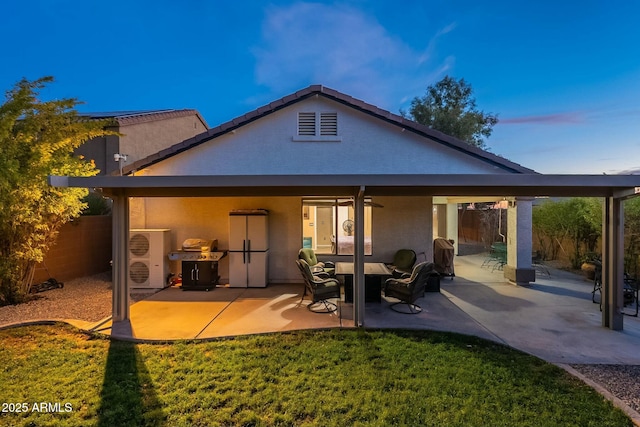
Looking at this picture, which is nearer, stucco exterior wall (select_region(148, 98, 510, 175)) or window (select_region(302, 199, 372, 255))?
stucco exterior wall (select_region(148, 98, 510, 175))

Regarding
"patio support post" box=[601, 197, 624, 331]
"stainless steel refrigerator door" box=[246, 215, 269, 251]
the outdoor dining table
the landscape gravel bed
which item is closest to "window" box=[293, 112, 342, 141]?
"stainless steel refrigerator door" box=[246, 215, 269, 251]

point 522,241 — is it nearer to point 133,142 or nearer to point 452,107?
point 133,142

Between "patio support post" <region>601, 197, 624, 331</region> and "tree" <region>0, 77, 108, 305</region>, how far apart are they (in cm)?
1077

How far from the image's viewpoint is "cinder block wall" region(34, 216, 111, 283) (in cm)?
853

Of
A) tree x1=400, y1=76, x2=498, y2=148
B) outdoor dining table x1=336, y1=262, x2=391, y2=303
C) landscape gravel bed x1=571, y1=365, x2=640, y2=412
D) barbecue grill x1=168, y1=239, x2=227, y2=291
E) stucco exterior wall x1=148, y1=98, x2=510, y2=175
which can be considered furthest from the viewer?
tree x1=400, y1=76, x2=498, y2=148

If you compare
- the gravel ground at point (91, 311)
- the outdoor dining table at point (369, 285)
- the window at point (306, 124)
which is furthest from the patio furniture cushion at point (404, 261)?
the gravel ground at point (91, 311)

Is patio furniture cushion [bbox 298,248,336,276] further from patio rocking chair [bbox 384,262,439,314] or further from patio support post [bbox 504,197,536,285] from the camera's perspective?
patio support post [bbox 504,197,536,285]

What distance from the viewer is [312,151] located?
881 cm

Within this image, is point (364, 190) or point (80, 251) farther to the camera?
point (80, 251)

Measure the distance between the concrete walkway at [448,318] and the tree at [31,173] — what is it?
105 inches

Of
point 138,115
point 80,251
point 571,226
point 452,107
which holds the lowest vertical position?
point 80,251

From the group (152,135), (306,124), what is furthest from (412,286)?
(152,135)

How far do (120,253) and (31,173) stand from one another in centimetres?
276

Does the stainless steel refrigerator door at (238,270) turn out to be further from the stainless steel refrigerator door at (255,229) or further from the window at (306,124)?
the window at (306,124)
